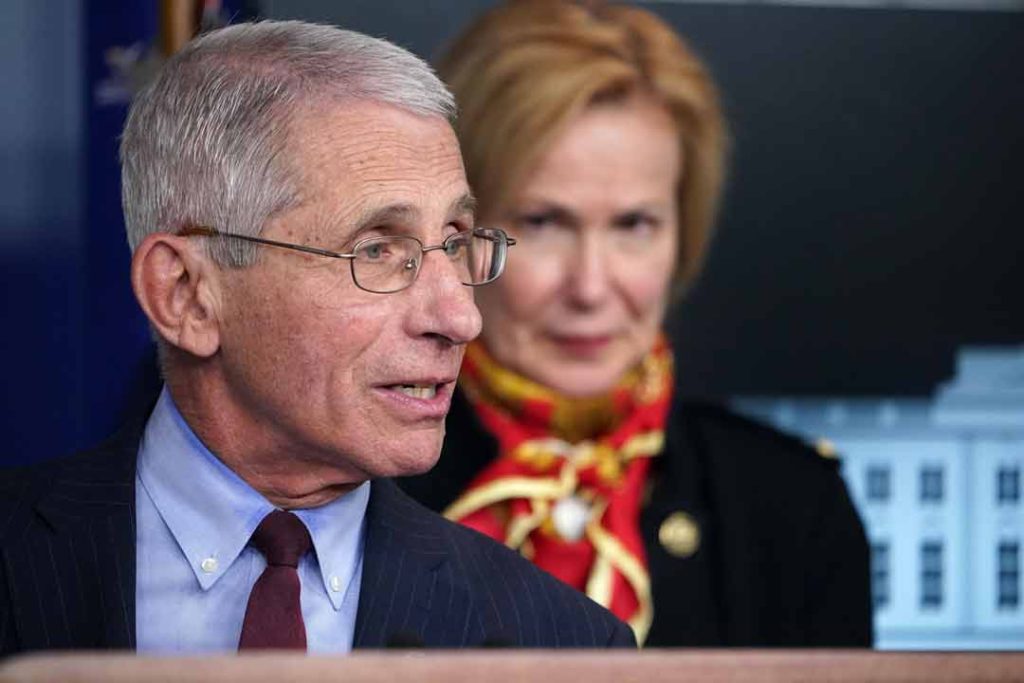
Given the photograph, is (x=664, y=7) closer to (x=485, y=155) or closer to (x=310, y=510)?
(x=485, y=155)

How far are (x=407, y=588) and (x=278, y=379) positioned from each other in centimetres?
26

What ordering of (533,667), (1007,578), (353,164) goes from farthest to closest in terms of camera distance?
(1007,578), (353,164), (533,667)

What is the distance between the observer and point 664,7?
140 inches

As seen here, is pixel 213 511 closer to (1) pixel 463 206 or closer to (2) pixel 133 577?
(2) pixel 133 577

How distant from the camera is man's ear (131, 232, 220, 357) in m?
1.83

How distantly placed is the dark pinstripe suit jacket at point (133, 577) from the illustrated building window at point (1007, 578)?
1859mm

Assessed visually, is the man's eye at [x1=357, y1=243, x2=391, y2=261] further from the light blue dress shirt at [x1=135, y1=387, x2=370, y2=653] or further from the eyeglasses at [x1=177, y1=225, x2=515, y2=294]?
the light blue dress shirt at [x1=135, y1=387, x2=370, y2=653]

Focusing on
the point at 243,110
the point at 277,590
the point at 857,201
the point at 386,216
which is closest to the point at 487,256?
the point at 386,216

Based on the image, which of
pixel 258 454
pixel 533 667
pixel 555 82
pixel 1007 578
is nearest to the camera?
pixel 533 667

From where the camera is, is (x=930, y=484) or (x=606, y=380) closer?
(x=606, y=380)

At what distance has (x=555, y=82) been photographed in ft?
9.34

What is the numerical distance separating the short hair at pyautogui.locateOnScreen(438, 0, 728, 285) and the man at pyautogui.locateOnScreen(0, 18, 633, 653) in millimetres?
956

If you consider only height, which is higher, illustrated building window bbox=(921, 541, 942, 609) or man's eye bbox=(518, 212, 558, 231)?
man's eye bbox=(518, 212, 558, 231)

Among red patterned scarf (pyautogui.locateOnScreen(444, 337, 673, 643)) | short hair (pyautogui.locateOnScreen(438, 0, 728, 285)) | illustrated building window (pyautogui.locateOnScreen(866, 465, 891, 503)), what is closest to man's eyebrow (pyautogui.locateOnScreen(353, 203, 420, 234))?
short hair (pyautogui.locateOnScreen(438, 0, 728, 285))
